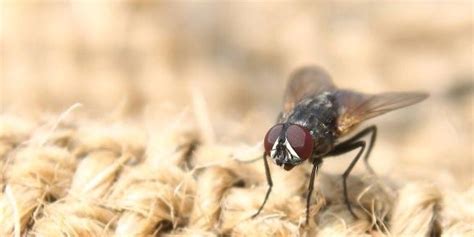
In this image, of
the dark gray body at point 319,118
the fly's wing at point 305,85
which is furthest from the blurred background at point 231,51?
the dark gray body at point 319,118

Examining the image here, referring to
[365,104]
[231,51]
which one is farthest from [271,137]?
[231,51]

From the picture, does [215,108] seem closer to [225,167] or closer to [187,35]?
[187,35]

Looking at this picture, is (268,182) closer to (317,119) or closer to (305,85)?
(317,119)

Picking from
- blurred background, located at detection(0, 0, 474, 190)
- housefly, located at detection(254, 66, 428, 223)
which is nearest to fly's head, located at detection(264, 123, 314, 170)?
housefly, located at detection(254, 66, 428, 223)

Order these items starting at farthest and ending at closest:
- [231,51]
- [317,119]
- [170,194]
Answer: [231,51] → [317,119] → [170,194]

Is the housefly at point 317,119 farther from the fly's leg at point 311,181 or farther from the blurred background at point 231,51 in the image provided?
the blurred background at point 231,51

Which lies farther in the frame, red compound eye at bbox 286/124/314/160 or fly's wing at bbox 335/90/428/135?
fly's wing at bbox 335/90/428/135

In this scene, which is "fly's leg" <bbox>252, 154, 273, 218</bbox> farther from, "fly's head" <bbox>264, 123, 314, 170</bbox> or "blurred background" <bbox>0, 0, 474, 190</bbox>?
"blurred background" <bbox>0, 0, 474, 190</bbox>
